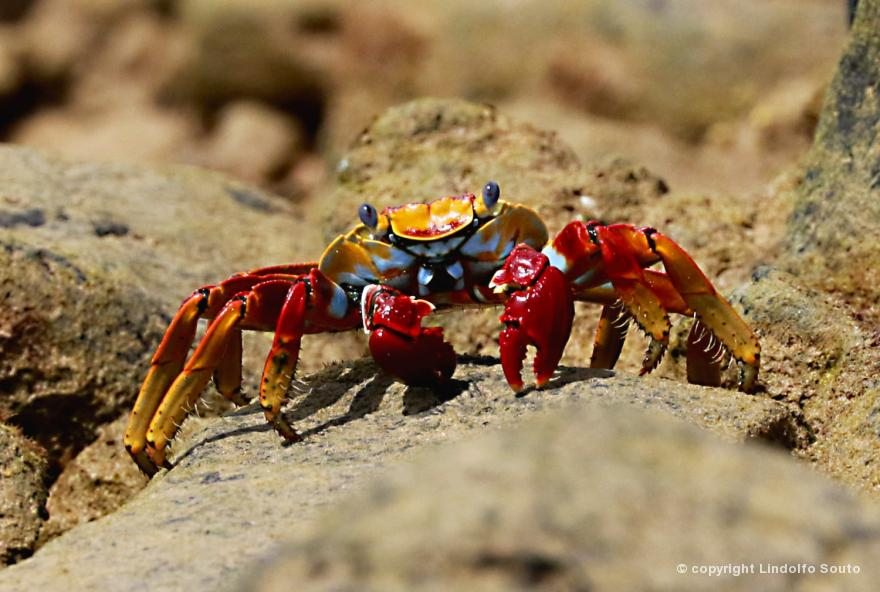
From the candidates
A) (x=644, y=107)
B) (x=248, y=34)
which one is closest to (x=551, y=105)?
(x=644, y=107)

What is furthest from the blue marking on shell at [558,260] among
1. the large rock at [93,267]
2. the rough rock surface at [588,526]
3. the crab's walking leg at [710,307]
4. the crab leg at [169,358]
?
the rough rock surface at [588,526]

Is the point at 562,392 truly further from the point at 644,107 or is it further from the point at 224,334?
the point at 644,107

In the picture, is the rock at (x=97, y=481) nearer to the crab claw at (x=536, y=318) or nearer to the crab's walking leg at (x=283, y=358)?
the crab's walking leg at (x=283, y=358)

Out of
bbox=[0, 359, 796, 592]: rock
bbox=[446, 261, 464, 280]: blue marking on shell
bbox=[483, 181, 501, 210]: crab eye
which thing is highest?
bbox=[483, 181, 501, 210]: crab eye

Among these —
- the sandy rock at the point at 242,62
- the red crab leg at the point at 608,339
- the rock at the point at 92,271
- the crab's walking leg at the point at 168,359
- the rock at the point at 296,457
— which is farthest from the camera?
the sandy rock at the point at 242,62

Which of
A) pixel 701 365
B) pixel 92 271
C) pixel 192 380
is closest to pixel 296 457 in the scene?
pixel 192 380

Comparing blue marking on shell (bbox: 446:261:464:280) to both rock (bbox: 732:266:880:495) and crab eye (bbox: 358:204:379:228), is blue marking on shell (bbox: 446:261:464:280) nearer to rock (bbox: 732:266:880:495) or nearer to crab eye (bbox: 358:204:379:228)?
crab eye (bbox: 358:204:379:228)

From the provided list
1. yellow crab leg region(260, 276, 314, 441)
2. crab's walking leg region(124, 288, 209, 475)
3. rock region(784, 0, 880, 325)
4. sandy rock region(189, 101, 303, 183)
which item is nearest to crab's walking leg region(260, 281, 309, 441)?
yellow crab leg region(260, 276, 314, 441)
